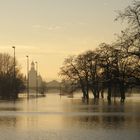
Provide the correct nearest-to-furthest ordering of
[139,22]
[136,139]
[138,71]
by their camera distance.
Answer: [136,139]
[139,22]
[138,71]

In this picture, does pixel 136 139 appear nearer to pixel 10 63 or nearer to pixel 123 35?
pixel 123 35

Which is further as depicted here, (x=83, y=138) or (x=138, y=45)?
(x=138, y=45)

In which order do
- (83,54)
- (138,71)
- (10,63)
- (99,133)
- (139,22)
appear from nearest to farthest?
(99,133), (139,22), (138,71), (83,54), (10,63)

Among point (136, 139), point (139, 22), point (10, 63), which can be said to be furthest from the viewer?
point (10, 63)

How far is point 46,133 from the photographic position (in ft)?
84.1

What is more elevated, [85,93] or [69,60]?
[69,60]

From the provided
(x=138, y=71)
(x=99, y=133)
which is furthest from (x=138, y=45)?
(x=99, y=133)

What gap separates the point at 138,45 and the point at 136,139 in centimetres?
3247

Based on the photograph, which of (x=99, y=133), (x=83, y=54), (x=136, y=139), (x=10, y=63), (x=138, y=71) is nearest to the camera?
(x=136, y=139)

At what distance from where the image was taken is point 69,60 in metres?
123

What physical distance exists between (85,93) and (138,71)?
6107 centimetres

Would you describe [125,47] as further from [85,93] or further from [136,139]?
[85,93]

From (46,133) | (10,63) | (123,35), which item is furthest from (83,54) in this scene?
(46,133)

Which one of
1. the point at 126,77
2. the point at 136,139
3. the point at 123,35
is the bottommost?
the point at 136,139
